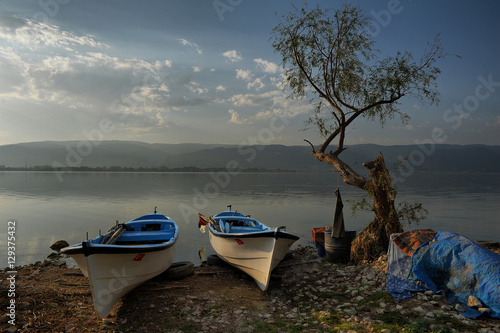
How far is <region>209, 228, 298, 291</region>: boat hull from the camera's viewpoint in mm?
10680

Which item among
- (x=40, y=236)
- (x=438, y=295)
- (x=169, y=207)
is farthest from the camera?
(x=169, y=207)

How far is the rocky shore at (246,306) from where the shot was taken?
7430 mm

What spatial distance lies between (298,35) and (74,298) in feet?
42.3

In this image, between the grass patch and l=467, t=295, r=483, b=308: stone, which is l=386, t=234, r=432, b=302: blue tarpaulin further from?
l=467, t=295, r=483, b=308: stone

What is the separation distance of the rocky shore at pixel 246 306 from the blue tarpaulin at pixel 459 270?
36cm

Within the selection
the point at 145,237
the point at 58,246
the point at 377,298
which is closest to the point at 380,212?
the point at 377,298

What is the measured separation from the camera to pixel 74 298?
968cm

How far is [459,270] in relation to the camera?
7887mm

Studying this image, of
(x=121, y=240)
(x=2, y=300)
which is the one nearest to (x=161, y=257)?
(x=121, y=240)

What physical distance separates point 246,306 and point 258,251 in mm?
2110

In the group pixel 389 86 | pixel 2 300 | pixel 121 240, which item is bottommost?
pixel 2 300

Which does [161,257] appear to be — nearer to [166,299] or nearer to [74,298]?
[166,299]

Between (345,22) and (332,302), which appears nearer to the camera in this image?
(332,302)

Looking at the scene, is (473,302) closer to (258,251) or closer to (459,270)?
(459,270)
